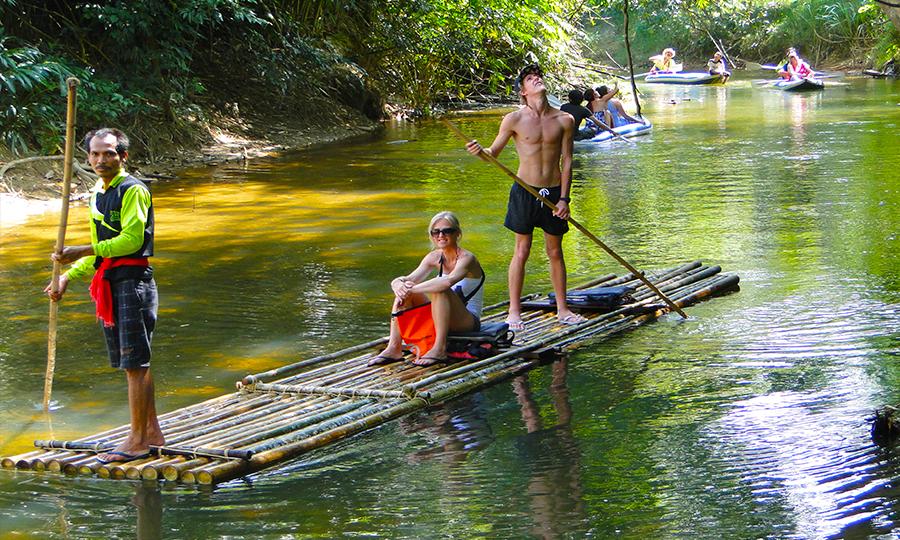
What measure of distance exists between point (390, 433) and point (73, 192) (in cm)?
908

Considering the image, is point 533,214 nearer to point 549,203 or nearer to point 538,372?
point 549,203

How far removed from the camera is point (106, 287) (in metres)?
Answer: 4.96

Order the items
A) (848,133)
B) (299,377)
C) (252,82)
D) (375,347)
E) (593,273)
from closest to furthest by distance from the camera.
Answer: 1. (299,377)
2. (375,347)
3. (593,273)
4. (848,133)
5. (252,82)

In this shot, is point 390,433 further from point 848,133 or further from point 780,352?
point 848,133

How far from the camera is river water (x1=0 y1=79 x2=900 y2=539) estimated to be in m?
4.53

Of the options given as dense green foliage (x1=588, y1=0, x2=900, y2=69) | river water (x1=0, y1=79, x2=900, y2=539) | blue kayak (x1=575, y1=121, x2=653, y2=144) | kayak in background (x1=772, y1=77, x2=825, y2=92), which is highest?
dense green foliage (x1=588, y1=0, x2=900, y2=69)

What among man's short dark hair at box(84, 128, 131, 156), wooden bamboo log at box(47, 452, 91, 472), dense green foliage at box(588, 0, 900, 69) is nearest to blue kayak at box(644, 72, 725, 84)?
dense green foliage at box(588, 0, 900, 69)

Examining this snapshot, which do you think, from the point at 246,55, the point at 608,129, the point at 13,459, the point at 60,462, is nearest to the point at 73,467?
the point at 60,462

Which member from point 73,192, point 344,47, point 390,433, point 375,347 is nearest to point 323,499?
point 390,433

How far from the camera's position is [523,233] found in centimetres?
725

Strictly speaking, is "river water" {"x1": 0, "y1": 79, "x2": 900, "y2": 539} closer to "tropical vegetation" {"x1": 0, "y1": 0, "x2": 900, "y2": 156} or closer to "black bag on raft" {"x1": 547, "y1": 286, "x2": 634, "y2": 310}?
"black bag on raft" {"x1": 547, "y1": 286, "x2": 634, "y2": 310}

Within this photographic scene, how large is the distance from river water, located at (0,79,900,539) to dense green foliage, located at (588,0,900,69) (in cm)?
2327

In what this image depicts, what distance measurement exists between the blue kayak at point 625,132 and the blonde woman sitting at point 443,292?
11.5 meters

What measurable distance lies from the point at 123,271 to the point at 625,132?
45.5ft
